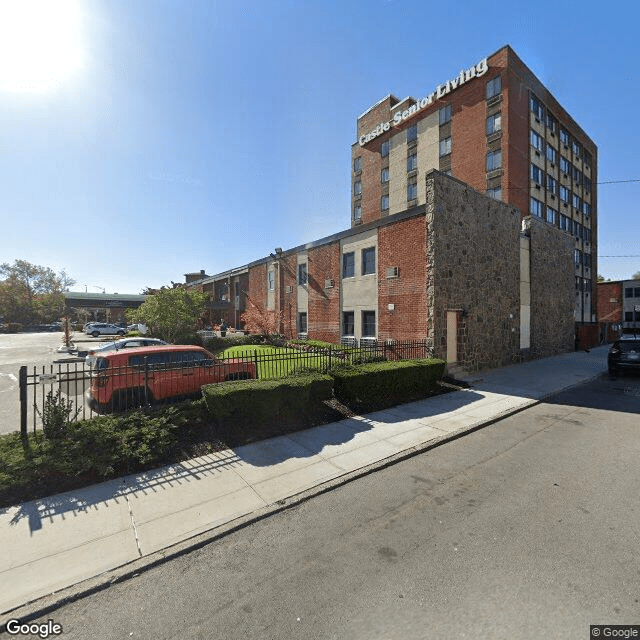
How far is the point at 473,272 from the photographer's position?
14836 mm

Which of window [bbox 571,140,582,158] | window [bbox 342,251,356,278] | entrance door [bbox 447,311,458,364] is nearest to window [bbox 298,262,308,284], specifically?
window [bbox 342,251,356,278]

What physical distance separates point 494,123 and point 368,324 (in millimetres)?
25053

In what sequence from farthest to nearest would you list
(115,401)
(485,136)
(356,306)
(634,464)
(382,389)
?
(485,136) → (356,306) → (382,389) → (115,401) → (634,464)

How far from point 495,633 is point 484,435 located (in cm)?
519

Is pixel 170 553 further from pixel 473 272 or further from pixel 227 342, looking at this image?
pixel 227 342

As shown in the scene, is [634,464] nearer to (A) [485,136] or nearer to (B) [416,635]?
(B) [416,635]

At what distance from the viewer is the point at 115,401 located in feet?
25.0

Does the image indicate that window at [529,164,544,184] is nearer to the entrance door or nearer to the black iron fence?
the entrance door

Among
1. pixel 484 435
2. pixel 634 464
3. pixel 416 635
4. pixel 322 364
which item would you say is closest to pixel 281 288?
pixel 322 364

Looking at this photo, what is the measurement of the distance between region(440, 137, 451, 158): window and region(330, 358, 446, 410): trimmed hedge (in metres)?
29.8

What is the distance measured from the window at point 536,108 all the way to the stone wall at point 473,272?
Result: 21414 millimetres

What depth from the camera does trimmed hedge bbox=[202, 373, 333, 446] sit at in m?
6.88

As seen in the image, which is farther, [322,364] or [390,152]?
[390,152]

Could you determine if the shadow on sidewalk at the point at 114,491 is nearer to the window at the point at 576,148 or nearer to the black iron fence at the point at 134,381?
the black iron fence at the point at 134,381
